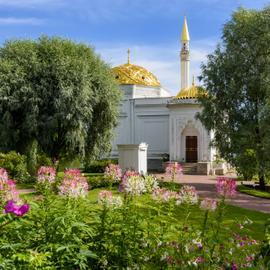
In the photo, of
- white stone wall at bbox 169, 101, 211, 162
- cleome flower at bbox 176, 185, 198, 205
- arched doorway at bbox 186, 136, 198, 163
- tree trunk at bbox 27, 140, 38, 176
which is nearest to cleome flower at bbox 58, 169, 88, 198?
cleome flower at bbox 176, 185, 198, 205

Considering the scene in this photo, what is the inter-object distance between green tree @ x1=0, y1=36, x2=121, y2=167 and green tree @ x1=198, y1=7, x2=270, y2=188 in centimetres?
529

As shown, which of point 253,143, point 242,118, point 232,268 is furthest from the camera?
point 242,118

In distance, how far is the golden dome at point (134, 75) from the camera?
37.7 m

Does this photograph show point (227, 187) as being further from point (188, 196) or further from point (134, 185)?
point (134, 185)

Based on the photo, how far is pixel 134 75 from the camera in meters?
38.4

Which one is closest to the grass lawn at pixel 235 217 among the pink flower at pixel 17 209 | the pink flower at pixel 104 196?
the pink flower at pixel 104 196

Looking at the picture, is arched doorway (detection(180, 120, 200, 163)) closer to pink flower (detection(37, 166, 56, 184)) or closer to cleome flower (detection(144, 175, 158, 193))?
cleome flower (detection(144, 175, 158, 193))

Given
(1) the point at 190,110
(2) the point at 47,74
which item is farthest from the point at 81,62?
(1) the point at 190,110

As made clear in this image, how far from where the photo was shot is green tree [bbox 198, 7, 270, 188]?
19.7m

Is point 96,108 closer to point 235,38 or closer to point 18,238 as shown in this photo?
point 235,38

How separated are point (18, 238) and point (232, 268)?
77.8 inches

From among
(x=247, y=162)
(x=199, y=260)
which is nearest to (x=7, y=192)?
(x=199, y=260)

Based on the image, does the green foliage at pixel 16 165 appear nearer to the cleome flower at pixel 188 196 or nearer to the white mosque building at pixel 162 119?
the white mosque building at pixel 162 119

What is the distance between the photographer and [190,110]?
3244 cm
